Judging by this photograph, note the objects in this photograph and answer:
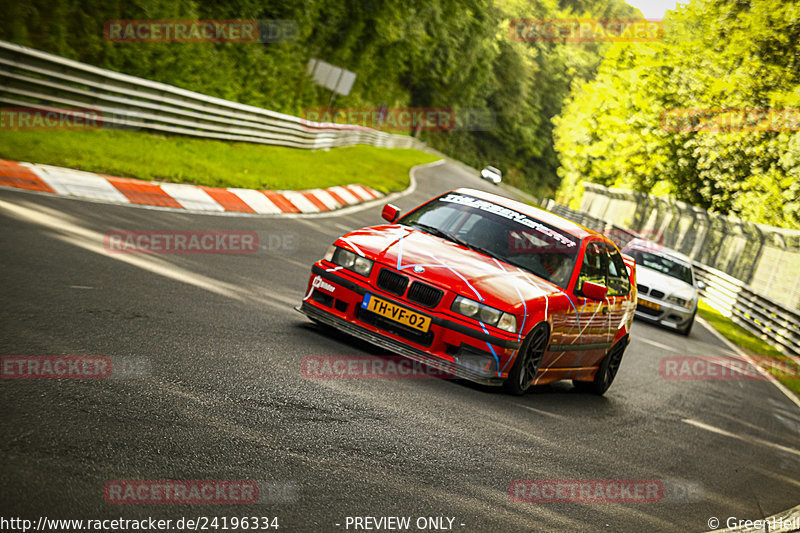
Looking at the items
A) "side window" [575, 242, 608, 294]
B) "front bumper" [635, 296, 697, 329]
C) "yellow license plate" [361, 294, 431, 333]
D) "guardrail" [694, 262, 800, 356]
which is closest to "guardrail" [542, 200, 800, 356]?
"guardrail" [694, 262, 800, 356]

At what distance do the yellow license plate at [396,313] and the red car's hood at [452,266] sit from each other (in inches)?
11.5

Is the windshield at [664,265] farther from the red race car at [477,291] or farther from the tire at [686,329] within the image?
the red race car at [477,291]

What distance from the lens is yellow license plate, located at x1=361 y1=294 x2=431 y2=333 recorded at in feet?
22.7

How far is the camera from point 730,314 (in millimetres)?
25141

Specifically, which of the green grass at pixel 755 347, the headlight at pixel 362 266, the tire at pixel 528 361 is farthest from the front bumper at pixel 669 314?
the headlight at pixel 362 266

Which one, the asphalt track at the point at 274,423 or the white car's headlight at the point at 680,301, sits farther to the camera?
the white car's headlight at the point at 680,301

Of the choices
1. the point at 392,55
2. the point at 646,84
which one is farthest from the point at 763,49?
the point at 392,55

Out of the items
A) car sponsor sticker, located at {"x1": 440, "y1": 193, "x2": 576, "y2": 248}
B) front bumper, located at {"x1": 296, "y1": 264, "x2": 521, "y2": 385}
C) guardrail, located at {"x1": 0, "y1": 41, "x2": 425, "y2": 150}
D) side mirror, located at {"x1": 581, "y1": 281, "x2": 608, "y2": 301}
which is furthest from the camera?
guardrail, located at {"x1": 0, "y1": 41, "x2": 425, "y2": 150}

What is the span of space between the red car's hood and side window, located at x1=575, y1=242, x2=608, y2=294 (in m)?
0.53

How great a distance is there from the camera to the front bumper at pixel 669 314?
17609 mm

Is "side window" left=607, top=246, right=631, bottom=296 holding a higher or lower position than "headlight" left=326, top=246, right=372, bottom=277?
higher

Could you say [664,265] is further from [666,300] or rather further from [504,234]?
[504,234]

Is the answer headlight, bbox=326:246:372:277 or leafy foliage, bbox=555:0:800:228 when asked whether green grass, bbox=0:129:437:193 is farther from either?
leafy foliage, bbox=555:0:800:228

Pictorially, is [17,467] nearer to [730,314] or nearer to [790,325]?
[790,325]
